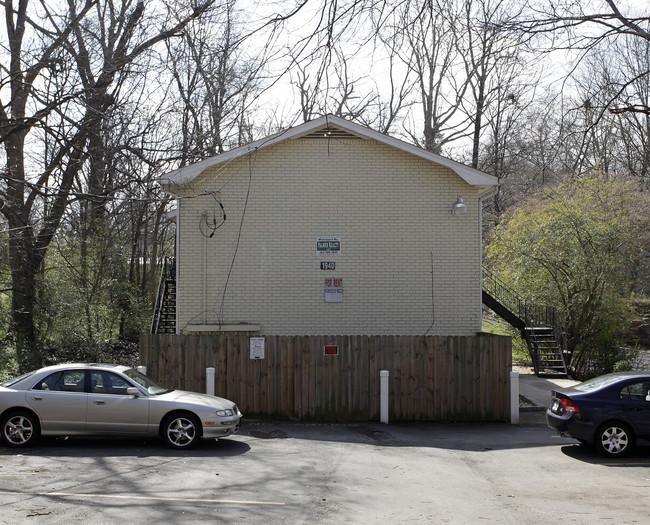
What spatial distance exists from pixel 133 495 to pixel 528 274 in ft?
59.5

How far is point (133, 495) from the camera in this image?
7.78 metres

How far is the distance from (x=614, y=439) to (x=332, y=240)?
8463mm

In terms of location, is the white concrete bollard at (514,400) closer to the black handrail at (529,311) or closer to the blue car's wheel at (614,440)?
the blue car's wheel at (614,440)

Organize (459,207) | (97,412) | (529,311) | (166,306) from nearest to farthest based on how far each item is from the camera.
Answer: (97,412), (459,207), (166,306), (529,311)

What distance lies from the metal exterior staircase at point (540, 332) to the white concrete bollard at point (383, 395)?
7.59 m

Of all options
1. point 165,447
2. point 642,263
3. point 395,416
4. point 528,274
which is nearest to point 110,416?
point 165,447

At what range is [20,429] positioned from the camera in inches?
422

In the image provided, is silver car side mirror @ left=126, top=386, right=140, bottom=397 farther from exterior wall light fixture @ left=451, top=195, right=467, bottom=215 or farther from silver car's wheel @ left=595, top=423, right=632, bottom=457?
exterior wall light fixture @ left=451, top=195, right=467, bottom=215

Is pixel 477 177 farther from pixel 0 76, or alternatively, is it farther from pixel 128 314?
pixel 128 314

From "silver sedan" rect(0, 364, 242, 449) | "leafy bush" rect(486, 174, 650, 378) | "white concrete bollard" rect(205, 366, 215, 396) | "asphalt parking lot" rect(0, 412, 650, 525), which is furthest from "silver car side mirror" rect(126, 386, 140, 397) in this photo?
"leafy bush" rect(486, 174, 650, 378)

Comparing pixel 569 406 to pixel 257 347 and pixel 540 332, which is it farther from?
pixel 540 332

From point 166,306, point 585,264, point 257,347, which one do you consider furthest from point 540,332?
point 166,306

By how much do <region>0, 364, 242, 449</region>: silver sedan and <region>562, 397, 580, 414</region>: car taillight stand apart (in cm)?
560

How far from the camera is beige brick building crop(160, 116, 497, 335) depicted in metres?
17.0
